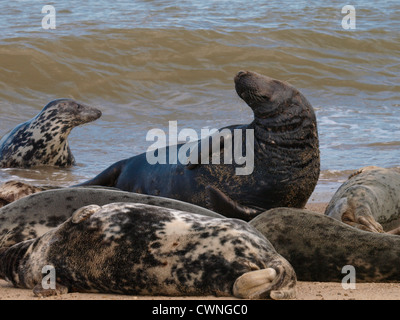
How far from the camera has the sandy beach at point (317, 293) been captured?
3.60 meters

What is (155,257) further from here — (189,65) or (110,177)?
(189,65)

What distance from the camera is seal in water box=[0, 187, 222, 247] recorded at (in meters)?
4.42

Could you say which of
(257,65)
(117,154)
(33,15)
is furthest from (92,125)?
(33,15)

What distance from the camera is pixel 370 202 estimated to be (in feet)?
18.6

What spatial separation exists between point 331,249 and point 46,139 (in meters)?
6.41

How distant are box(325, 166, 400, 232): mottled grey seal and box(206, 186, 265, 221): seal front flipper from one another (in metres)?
0.59

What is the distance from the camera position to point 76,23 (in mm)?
17156

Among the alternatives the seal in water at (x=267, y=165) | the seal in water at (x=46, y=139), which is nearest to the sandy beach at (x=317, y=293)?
the seal in water at (x=267, y=165)

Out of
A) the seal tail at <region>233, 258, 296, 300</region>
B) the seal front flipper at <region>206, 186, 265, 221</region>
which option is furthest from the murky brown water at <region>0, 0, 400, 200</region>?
the seal tail at <region>233, 258, 296, 300</region>

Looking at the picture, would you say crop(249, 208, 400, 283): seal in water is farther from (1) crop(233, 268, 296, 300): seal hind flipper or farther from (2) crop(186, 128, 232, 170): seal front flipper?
(2) crop(186, 128, 232, 170): seal front flipper

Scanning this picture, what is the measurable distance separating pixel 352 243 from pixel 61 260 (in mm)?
1532

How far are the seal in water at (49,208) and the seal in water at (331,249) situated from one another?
0.42 metres

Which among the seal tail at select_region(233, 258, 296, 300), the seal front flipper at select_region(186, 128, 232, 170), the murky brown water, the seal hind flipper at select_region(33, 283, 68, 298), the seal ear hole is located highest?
the seal ear hole

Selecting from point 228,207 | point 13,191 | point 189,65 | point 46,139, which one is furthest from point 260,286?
point 189,65
